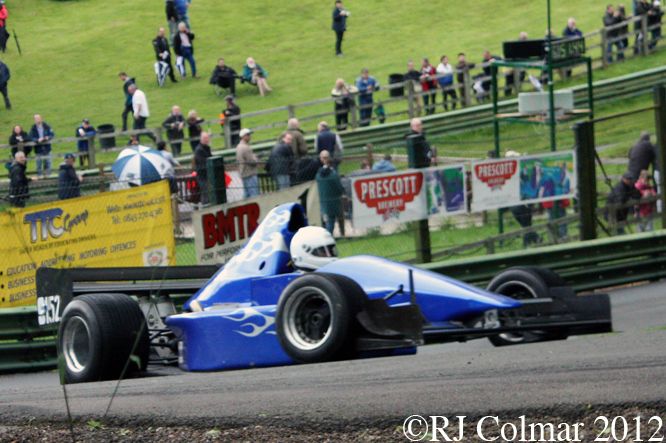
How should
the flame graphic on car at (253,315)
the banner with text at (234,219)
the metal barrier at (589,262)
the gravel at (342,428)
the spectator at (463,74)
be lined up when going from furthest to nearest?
1. the spectator at (463,74)
2. the metal barrier at (589,262)
3. the banner with text at (234,219)
4. the flame graphic on car at (253,315)
5. the gravel at (342,428)

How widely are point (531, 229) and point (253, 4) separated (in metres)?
33.4

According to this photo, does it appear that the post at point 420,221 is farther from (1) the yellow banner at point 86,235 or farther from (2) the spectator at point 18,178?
(2) the spectator at point 18,178

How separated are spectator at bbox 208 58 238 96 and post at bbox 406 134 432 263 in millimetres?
19499

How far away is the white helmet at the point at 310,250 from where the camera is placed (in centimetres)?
645

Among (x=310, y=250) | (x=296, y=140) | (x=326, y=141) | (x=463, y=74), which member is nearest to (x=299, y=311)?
(x=310, y=250)

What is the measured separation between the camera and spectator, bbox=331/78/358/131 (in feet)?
75.7

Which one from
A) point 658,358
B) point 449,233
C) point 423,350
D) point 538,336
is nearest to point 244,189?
point 449,233

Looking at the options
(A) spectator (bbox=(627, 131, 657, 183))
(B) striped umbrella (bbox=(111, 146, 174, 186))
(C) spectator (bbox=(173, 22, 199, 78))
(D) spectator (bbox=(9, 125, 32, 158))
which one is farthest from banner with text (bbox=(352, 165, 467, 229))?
(C) spectator (bbox=(173, 22, 199, 78))

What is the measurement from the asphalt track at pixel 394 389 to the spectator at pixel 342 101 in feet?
57.7

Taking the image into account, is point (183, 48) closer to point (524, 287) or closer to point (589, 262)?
point (589, 262)

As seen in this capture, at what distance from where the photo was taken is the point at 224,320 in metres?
6.27

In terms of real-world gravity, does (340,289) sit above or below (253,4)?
below

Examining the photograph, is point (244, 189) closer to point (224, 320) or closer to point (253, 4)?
point (224, 320)

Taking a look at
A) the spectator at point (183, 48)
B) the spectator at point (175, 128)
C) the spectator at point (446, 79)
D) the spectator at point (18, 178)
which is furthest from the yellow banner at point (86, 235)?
the spectator at point (183, 48)
